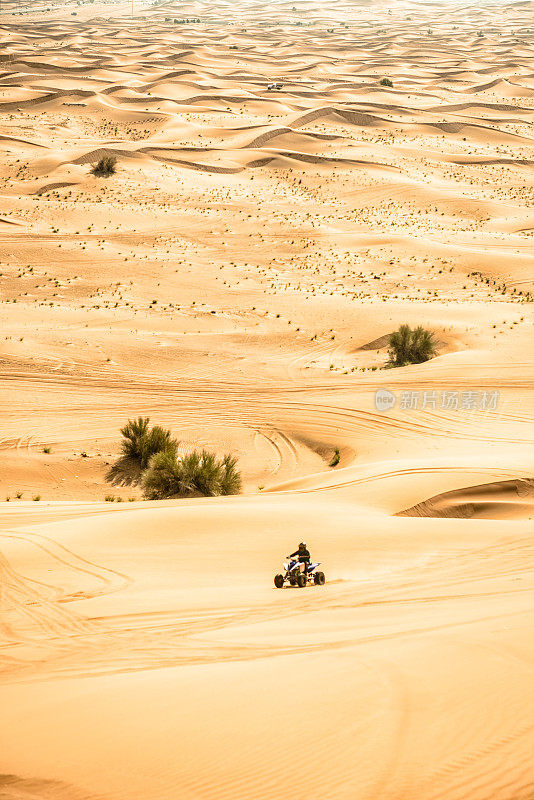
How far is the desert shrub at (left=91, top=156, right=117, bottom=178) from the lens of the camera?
37.8m

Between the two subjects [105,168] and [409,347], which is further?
[105,168]

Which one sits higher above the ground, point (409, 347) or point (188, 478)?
point (409, 347)

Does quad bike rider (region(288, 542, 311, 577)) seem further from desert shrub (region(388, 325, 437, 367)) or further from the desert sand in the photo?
desert shrub (region(388, 325, 437, 367))

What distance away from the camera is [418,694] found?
522 cm

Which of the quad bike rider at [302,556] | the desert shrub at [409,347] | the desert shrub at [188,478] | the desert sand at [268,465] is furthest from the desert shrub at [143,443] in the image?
the desert shrub at [409,347]

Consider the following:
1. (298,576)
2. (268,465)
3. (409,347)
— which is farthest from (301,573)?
(409,347)

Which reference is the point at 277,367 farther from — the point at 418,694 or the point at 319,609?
the point at 418,694

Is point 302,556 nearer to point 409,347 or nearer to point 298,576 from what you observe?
point 298,576

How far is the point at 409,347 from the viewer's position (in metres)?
19.4

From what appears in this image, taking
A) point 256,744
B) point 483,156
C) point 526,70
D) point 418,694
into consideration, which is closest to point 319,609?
point 418,694

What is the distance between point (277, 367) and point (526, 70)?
231 ft

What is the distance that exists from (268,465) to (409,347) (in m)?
6.08

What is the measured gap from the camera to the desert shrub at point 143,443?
14609 millimetres

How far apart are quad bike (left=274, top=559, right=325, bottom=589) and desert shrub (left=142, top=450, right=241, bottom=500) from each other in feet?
15.3
